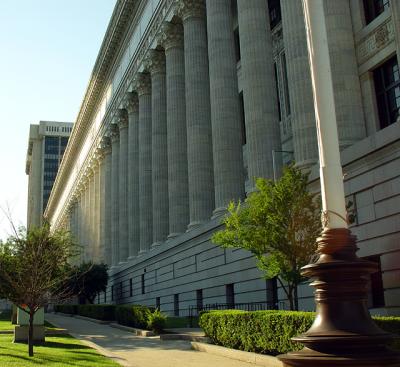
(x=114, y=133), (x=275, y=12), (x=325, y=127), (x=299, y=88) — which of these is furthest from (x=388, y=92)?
(x=114, y=133)

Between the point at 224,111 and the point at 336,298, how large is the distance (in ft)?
95.8

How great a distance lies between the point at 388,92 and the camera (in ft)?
77.2

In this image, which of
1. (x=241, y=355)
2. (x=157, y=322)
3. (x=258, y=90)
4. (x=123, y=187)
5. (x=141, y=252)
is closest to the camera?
(x=241, y=355)

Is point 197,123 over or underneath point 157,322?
over

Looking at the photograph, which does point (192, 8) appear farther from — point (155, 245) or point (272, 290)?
point (272, 290)

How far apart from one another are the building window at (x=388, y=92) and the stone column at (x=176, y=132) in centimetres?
2061

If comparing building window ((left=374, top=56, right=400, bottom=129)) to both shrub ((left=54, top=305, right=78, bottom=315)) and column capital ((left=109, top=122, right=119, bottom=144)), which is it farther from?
column capital ((left=109, top=122, right=119, bottom=144))

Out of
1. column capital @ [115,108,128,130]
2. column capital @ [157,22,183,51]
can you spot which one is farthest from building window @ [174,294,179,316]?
column capital @ [115,108,128,130]

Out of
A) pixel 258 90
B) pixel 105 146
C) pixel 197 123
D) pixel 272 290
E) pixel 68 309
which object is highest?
pixel 105 146

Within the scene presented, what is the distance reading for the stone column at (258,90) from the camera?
29.0 metres

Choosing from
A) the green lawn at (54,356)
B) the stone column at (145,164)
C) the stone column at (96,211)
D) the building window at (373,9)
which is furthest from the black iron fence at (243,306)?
the stone column at (96,211)

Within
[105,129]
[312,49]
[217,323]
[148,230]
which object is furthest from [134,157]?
[312,49]

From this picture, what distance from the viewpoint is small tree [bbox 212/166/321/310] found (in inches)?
719

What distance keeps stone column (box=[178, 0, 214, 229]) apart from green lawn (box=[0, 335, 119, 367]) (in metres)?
15.6
